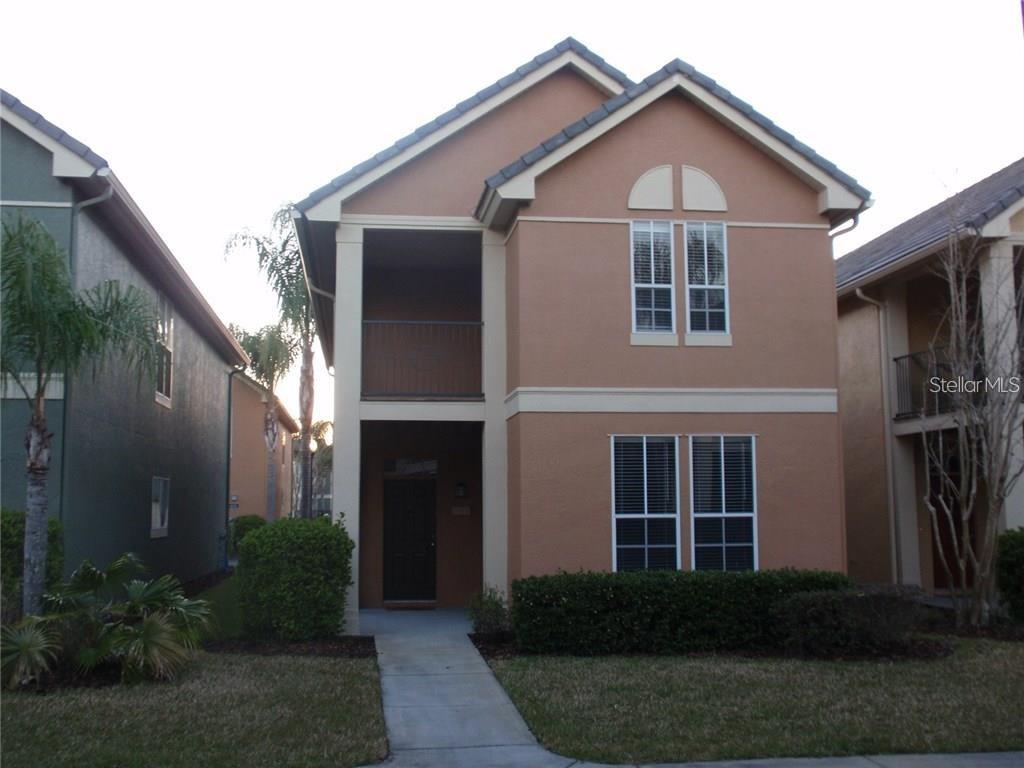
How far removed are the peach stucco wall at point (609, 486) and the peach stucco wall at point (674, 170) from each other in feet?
9.40

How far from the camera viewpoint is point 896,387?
19000 millimetres

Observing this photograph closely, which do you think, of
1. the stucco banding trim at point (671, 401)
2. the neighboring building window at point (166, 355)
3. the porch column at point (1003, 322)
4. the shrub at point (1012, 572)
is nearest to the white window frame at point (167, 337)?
the neighboring building window at point (166, 355)

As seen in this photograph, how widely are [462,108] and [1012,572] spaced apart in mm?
10238

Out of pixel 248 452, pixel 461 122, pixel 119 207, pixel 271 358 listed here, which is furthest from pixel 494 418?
pixel 248 452

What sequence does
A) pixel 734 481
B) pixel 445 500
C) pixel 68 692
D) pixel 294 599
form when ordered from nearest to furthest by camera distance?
1. pixel 68 692
2. pixel 294 599
3. pixel 734 481
4. pixel 445 500


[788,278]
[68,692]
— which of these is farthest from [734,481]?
[68,692]

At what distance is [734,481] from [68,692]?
851cm

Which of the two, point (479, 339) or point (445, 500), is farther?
point (445, 500)

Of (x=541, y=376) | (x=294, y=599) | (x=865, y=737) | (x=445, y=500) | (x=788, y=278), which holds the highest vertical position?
(x=788, y=278)

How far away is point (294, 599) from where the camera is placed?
1350cm

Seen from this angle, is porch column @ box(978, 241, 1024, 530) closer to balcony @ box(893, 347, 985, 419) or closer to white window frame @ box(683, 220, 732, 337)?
balcony @ box(893, 347, 985, 419)

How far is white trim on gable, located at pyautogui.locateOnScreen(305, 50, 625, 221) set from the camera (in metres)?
15.3

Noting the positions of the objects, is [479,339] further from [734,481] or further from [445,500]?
[734,481]

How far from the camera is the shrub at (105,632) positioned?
1025 cm
